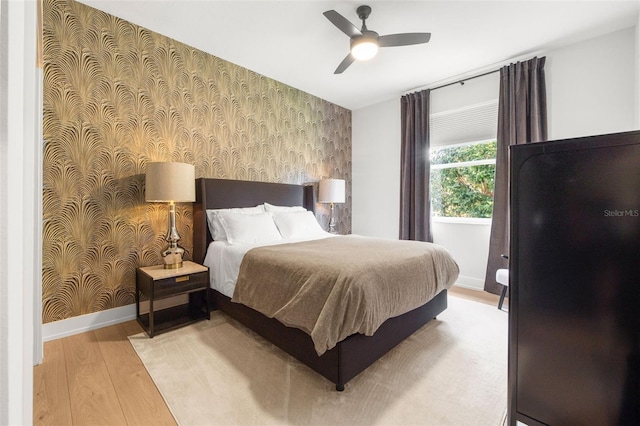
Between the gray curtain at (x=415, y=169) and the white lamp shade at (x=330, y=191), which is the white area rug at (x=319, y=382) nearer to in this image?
the gray curtain at (x=415, y=169)

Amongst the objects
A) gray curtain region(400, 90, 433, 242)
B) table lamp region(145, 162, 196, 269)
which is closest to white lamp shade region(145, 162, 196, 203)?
table lamp region(145, 162, 196, 269)

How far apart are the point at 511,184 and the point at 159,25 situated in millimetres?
3398

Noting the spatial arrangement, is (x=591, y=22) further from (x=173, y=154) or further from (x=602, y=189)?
(x=173, y=154)

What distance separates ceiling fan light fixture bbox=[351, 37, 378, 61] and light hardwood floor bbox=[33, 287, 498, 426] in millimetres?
3059

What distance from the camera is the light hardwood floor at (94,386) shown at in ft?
4.74

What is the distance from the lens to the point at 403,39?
2469 mm

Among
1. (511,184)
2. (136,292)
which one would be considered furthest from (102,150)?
(511,184)

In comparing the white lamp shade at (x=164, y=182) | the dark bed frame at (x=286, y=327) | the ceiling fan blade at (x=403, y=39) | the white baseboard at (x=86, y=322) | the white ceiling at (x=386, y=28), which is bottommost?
the white baseboard at (x=86, y=322)

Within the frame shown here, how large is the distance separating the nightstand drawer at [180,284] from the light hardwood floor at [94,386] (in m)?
0.46

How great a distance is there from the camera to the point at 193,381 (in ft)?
5.68

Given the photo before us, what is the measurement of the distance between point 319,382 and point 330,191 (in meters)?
2.92

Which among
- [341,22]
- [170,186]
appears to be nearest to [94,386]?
[170,186]

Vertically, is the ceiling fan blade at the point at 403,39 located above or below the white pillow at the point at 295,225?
above

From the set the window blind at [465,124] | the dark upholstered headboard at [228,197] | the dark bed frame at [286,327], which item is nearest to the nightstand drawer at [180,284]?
the dark bed frame at [286,327]
